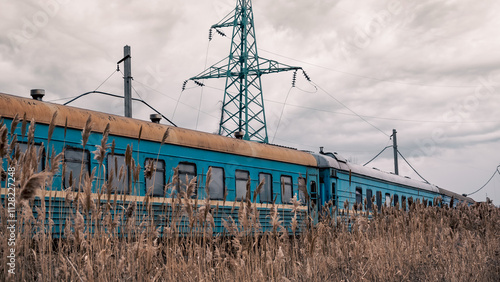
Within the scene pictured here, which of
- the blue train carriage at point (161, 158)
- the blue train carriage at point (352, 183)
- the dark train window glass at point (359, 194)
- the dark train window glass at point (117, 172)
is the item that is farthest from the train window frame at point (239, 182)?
the dark train window glass at point (359, 194)

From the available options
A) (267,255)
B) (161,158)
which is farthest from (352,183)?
(267,255)

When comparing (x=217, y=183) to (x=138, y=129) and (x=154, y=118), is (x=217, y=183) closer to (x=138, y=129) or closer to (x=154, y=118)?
(x=154, y=118)

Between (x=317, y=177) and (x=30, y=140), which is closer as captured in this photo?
(x=30, y=140)

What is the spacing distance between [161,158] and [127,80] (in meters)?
4.48

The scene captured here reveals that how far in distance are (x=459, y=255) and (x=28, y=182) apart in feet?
17.9

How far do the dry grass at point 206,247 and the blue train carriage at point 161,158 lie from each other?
745 mm

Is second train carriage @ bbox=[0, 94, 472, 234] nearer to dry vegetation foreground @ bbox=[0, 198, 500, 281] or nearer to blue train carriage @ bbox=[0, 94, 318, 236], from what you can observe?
blue train carriage @ bbox=[0, 94, 318, 236]

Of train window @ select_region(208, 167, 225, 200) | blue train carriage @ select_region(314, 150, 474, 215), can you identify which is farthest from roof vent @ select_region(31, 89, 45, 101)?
blue train carriage @ select_region(314, 150, 474, 215)

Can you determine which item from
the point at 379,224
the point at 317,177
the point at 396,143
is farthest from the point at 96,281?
the point at 396,143

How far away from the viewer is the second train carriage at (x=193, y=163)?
6574 millimetres

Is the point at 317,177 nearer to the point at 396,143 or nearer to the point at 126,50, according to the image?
the point at 126,50

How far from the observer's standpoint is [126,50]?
40.8 ft

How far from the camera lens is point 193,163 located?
8.89 meters

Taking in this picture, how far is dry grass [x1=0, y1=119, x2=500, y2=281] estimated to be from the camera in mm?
3117
